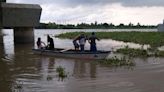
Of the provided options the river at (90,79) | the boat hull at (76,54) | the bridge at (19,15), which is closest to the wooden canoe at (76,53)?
the boat hull at (76,54)

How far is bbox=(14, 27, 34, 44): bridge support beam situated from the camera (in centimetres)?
5153

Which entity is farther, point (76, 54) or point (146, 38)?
point (146, 38)

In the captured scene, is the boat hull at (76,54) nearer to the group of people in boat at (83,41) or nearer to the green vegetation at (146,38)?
A: the group of people in boat at (83,41)

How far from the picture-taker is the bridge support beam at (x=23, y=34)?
5153cm

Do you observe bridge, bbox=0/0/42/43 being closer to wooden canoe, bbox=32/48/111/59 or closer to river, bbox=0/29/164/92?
wooden canoe, bbox=32/48/111/59

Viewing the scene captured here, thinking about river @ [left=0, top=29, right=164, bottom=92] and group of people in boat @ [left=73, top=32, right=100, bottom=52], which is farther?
group of people in boat @ [left=73, top=32, right=100, bottom=52]

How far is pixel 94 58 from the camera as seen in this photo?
2650 centimetres

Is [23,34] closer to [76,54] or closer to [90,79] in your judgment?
[76,54]

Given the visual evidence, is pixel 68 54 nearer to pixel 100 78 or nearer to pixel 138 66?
pixel 138 66

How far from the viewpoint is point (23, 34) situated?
170ft

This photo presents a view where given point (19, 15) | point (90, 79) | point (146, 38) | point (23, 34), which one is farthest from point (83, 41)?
point (23, 34)

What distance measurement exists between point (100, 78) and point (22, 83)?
399 cm

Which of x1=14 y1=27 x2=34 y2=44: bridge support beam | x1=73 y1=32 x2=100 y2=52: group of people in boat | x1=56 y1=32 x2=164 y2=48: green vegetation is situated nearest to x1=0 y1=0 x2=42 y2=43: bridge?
x1=14 y1=27 x2=34 y2=44: bridge support beam

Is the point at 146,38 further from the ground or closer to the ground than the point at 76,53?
closer to the ground
